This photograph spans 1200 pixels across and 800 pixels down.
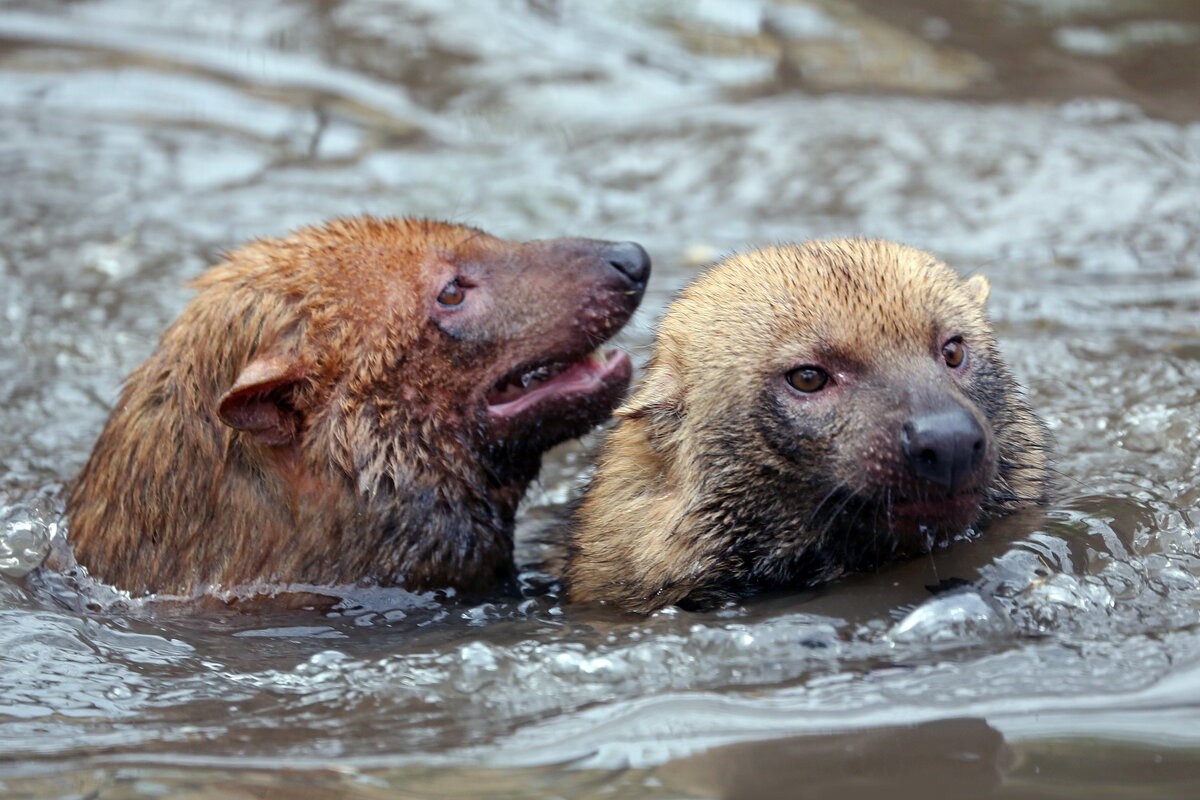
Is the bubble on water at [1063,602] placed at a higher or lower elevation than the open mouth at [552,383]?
lower

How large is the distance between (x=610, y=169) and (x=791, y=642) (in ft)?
21.3

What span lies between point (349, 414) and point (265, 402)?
31 centimetres

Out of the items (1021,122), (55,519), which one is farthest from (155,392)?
(1021,122)

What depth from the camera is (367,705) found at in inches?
184

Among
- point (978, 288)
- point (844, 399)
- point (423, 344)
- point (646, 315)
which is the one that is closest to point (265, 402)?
point (423, 344)

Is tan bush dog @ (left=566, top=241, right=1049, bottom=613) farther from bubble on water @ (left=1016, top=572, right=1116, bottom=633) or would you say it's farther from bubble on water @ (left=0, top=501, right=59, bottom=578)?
bubble on water @ (left=0, top=501, right=59, bottom=578)

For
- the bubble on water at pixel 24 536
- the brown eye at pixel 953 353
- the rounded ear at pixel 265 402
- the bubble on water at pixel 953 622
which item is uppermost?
the brown eye at pixel 953 353

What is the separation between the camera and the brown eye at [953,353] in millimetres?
5266

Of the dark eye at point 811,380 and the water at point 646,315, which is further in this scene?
the dark eye at point 811,380

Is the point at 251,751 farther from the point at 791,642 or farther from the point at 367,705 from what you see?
the point at 791,642

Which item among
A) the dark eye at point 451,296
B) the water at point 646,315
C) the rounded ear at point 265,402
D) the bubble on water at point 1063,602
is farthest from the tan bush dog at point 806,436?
the rounded ear at point 265,402

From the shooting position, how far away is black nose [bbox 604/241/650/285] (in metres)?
5.98

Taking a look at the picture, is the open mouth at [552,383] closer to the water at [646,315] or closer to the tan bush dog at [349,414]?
the tan bush dog at [349,414]

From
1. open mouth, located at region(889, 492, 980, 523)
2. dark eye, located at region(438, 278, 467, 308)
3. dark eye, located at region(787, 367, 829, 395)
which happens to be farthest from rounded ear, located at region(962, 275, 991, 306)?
dark eye, located at region(438, 278, 467, 308)
